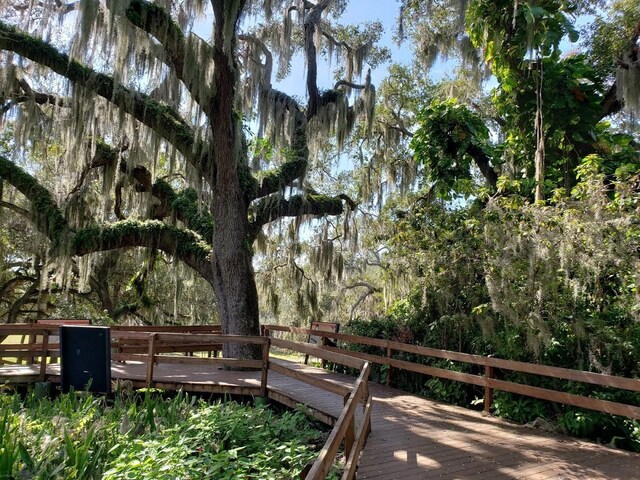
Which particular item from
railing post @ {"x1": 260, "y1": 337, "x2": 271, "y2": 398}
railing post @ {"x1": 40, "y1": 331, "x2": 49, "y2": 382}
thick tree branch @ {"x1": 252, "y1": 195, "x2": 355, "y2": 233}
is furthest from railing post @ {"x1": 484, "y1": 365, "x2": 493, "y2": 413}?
railing post @ {"x1": 40, "y1": 331, "x2": 49, "y2": 382}

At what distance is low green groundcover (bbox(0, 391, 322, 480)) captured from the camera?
12.6 ft

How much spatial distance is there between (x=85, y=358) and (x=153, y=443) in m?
3.32

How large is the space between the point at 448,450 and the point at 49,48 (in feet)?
31.4

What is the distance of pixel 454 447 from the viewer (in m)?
4.95

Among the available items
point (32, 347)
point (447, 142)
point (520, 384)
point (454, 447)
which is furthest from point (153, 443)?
point (447, 142)

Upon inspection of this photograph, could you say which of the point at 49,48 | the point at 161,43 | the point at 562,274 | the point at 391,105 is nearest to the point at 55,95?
the point at 49,48

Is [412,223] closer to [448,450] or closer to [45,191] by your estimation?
[448,450]

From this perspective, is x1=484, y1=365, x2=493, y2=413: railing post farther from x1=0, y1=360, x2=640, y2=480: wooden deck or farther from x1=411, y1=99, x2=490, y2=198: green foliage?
x1=411, y1=99, x2=490, y2=198: green foliage

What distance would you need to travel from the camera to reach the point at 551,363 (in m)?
6.55

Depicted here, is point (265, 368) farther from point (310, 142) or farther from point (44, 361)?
point (310, 142)

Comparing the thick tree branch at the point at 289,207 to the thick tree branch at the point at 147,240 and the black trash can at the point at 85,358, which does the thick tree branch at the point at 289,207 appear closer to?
the thick tree branch at the point at 147,240

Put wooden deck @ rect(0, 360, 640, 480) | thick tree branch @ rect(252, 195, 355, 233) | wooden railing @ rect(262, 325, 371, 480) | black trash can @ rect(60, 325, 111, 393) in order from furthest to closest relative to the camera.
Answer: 1. thick tree branch @ rect(252, 195, 355, 233)
2. black trash can @ rect(60, 325, 111, 393)
3. wooden deck @ rect(0, 360, 640, 480)
4. wooden railing @ rect(262, 325, 371, 480)

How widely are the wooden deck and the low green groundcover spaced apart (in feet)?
2.33

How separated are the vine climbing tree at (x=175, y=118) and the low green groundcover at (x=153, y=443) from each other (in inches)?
159
